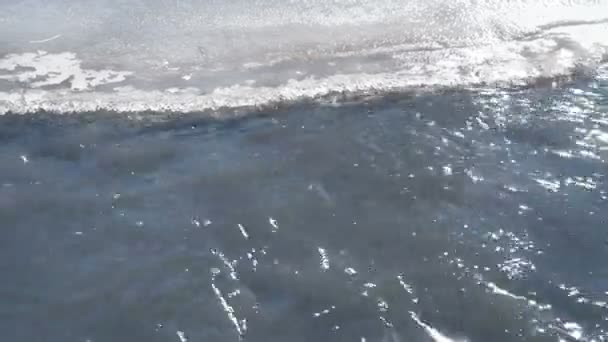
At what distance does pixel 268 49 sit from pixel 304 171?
1.81m

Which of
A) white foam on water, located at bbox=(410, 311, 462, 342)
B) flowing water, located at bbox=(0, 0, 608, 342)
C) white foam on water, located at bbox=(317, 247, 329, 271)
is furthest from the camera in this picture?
white foam on water, located at bbox=(317, 247, 329, 271)

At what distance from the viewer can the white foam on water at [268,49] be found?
21.3 ft

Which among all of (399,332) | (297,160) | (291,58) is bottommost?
(399,332)

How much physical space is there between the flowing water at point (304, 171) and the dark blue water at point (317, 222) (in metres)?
0.02

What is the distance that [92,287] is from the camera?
4.88 m

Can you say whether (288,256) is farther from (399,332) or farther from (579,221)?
(579,221)

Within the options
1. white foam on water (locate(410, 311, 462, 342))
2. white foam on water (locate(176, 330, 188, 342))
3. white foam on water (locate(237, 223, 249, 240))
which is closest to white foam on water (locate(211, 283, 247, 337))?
white foam on water (locate(176, 330, 188, 342))

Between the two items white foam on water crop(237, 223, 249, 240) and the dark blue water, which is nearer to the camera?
the dark blue water

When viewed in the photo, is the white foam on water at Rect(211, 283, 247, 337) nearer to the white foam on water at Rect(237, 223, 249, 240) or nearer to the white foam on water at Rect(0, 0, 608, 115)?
the white foam on water at Rect(237, 223, 249, 240)

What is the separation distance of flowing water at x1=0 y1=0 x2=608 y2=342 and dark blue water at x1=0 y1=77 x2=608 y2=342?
2cm

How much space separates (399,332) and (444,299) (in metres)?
0.42

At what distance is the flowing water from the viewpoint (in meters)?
4.74

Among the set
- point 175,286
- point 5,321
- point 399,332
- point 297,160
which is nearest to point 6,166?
point 5,321

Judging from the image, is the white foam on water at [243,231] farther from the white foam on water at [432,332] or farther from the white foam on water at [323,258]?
the white foam on water at [432,332]
